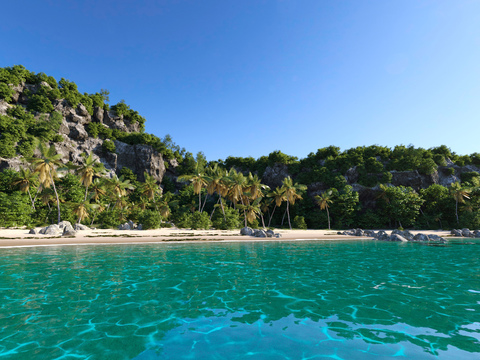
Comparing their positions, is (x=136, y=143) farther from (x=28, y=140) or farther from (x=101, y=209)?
(x=101, y=209)

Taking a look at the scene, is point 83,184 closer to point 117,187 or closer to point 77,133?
point 117,187

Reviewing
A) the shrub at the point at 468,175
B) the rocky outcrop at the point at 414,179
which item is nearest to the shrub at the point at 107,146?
the rocky outcrop at the point at 414,179

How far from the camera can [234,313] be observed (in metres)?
6.39

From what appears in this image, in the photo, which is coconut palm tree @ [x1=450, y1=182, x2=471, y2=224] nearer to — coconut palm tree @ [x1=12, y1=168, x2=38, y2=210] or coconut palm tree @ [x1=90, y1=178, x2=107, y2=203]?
coconut palm tree @ [x1=90, y1=178, x2=107, y2=203]

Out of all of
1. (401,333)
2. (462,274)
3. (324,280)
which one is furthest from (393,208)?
(401,333)

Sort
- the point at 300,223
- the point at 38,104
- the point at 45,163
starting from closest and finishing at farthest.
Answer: the point at 45,163
the point at 300,223
the point at 38,104

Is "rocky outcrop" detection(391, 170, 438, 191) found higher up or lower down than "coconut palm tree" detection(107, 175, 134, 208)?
→ higher up

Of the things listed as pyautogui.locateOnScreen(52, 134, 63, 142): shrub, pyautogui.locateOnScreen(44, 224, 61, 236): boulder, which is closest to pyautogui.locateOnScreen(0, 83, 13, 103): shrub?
pyautogui.locateOnScreen(52, 134, 63, 142): shrub

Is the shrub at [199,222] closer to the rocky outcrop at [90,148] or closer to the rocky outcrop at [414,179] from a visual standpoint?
the rocky outcrop at [90,148]

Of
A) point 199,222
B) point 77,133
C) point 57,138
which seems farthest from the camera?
point 77,133

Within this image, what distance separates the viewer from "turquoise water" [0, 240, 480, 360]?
15.2 ft

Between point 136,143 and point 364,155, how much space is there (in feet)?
204

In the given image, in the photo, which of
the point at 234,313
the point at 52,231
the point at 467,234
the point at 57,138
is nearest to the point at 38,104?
the point at 57,138

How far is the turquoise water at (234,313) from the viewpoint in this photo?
4629 mm
